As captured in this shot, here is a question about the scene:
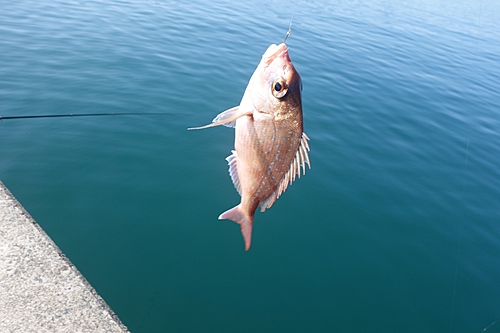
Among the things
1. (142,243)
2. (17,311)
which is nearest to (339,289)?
(142,243)

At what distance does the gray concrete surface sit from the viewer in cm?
282

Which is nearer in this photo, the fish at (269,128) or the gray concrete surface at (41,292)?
the fish at (269,128)

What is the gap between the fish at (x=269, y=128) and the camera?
7.57 ft

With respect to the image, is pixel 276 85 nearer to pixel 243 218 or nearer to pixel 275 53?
pixel 275 53

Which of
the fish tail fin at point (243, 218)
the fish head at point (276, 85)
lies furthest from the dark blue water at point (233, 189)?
the fish head at point (276, 85)

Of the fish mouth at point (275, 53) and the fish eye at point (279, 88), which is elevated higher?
the fish mouth at point (275, 53)

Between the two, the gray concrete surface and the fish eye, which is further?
the gray concrete surface

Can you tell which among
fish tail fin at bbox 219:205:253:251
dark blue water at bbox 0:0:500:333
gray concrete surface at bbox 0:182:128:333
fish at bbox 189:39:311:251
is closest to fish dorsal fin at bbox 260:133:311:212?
fish at bbox 189:39:311:251

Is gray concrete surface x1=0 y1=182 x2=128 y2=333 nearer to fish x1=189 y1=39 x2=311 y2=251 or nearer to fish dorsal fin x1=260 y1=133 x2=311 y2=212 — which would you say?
fish x1=189 y1=39 x2=311 y2=251

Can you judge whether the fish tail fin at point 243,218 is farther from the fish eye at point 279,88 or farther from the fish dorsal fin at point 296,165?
the fish eye at point 279,88

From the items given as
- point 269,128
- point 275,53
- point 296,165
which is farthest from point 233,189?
point 275,53

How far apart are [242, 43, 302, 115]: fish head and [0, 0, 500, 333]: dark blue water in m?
2.82

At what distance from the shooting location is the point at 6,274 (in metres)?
3.07

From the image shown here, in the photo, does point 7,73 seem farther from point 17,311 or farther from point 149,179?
point 17,311
